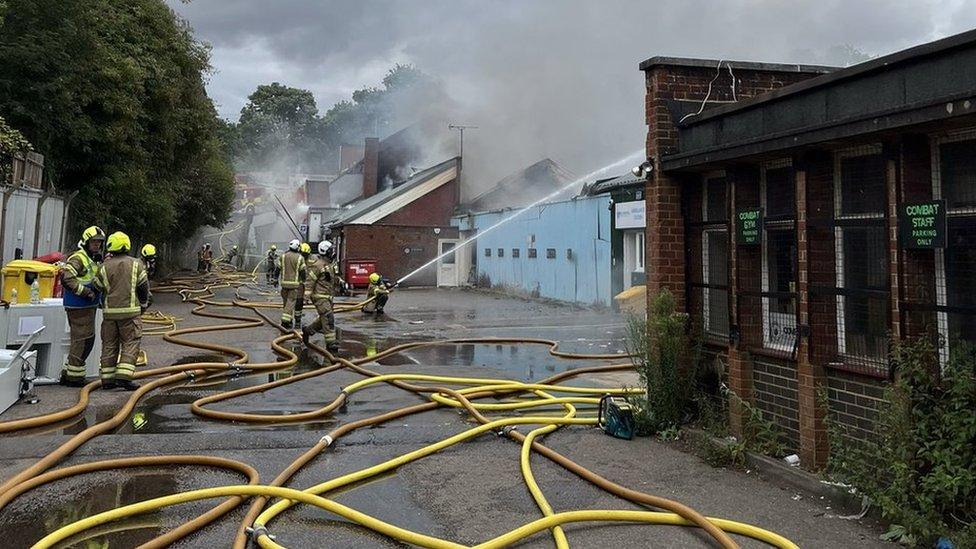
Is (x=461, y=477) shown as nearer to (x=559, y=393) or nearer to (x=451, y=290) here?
(x=559, y=393)

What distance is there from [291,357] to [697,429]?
5.68 m

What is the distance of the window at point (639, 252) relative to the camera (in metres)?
16.0

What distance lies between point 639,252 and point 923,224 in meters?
12.6

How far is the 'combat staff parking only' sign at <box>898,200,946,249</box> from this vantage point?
352 centimetres

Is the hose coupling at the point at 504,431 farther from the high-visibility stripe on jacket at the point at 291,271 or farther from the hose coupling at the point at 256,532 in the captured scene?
the high-visibility stripe on jacket at the point at 291,271

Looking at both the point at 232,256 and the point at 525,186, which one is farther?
the point at 232,256

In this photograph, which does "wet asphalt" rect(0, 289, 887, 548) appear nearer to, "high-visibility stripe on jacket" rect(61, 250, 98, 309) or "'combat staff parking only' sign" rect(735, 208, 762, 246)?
"high-visibility stripe on jacket" rect(61, 250, 98, 309)

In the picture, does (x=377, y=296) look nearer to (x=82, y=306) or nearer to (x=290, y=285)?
(x=290, y=285)

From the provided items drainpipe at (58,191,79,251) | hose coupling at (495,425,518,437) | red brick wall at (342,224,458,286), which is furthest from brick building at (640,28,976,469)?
red brick wall at (342,224,458,286)

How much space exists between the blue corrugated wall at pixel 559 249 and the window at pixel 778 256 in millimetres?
11788

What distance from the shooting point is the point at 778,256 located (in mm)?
4988

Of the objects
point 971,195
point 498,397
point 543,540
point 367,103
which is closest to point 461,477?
point 543,540

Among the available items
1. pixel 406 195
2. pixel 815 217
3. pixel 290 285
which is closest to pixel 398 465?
pixel 815 217

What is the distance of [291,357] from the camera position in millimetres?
9016
